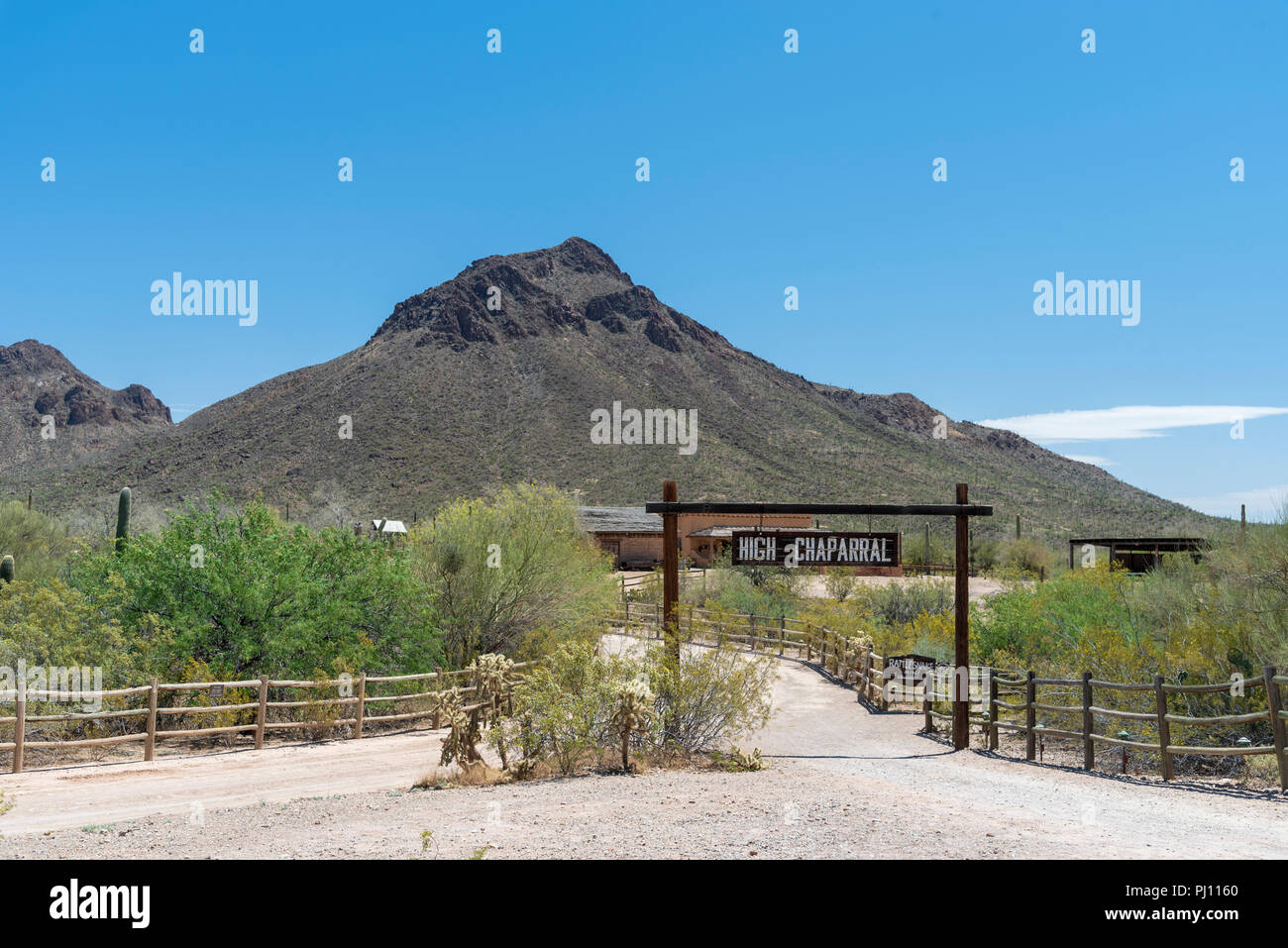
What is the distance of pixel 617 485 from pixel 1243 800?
209 feet

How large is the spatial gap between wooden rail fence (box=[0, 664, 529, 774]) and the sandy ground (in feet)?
1.57

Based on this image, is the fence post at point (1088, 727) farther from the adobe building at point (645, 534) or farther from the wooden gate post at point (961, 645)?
the adobe building at point (645, 534)

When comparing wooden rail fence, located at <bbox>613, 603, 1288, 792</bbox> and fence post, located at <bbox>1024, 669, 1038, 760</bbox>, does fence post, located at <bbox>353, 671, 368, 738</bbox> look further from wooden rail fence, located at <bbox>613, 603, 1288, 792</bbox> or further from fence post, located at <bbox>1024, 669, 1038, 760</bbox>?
fence post, located at <bbox>1024, 669, 1038, 760</bbox>

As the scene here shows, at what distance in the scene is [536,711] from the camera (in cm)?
1097

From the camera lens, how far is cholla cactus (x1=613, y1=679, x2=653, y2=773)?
34.4 feet

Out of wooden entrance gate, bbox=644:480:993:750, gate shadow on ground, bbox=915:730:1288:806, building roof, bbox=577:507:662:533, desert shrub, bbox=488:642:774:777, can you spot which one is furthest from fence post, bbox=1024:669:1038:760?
building roof, bbox=577:507:662:533

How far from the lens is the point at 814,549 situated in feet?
42.4

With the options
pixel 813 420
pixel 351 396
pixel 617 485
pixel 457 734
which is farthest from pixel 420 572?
pixel 813 420

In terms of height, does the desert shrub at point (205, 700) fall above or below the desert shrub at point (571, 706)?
below

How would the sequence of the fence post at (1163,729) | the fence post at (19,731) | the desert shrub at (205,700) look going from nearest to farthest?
the fence post at (1163,729) < the fence post at (19,731) < the desert shrub at (205,700)

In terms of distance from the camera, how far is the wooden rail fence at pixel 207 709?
39.7 ft

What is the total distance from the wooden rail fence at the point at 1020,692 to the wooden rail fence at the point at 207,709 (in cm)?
536

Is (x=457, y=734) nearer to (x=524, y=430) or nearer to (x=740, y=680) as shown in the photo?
(x=740, y=680)

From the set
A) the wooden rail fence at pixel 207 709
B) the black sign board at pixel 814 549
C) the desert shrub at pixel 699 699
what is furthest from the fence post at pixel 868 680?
the desert shrub at pixel 699 699
